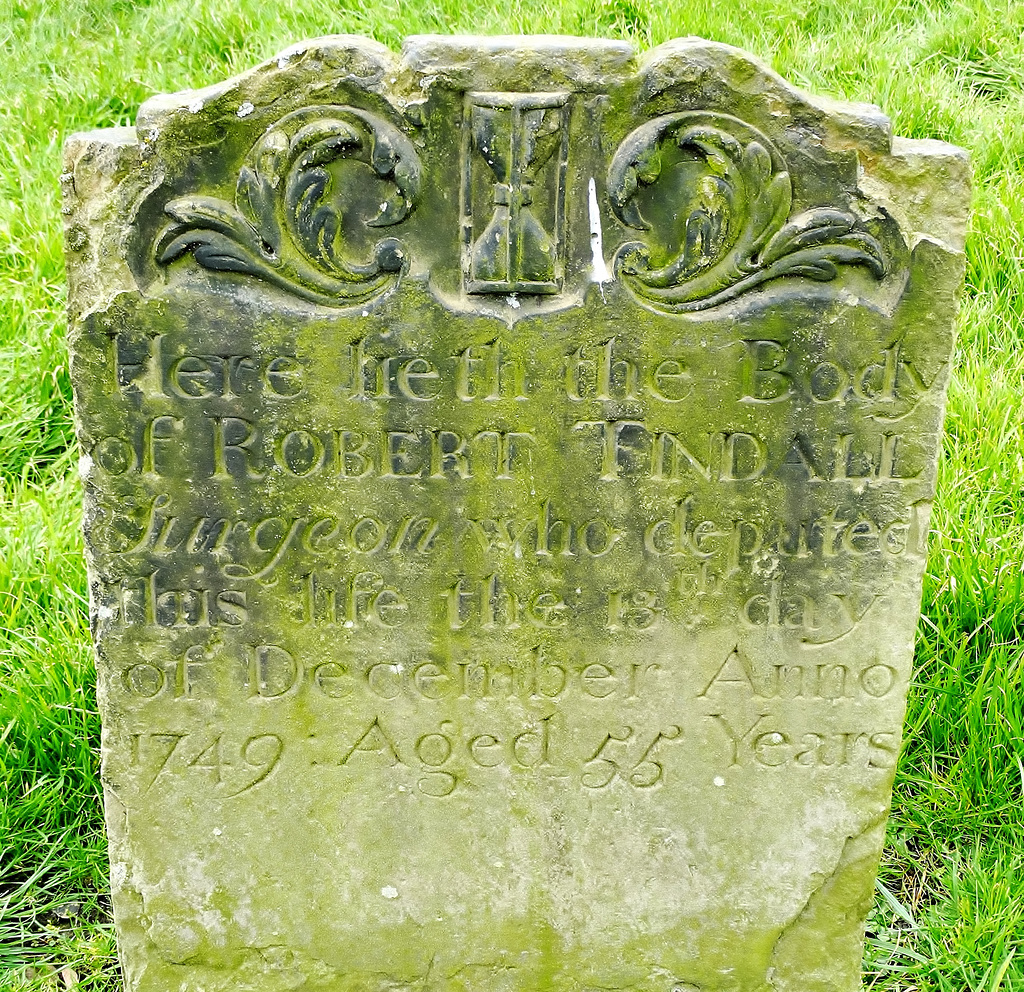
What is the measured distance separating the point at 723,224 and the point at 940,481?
184cm

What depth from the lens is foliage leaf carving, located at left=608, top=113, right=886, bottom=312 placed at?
6.94 feet

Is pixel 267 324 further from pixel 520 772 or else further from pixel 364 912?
pixel 364 912

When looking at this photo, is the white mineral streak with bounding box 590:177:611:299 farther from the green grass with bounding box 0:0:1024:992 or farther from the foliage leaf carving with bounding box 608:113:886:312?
the green grass with bounding box 0:0:1024:992

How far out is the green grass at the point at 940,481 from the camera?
2.95 meters

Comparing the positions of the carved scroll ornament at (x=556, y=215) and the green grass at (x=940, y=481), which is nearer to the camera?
the carved scroll ornament at (x=556, y=215)

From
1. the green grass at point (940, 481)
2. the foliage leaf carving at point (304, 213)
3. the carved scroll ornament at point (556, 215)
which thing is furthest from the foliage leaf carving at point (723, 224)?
the green grass at point (940, 481)

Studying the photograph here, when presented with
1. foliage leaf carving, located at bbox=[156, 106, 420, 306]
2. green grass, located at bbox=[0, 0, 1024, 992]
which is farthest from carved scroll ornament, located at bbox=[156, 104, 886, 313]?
green grass, located at bbox=[0, 0, 1024, 992]

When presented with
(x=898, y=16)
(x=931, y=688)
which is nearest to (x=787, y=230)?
(x=931, y=688)

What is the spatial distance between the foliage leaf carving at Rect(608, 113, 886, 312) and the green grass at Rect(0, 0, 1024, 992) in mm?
1493

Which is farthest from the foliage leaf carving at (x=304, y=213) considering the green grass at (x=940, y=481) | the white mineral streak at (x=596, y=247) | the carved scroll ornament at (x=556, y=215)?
the green grass at (x=940, y=481)

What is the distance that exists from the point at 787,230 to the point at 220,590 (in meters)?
1.32

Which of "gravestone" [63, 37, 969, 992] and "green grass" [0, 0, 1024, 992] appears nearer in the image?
"gravestone" [63, 37, 969, 992]

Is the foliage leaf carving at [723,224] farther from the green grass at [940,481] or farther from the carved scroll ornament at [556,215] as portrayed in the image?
the green grass at [940,481]

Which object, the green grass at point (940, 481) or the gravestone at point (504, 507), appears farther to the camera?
the green grass at point (940, 481)
